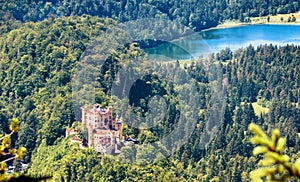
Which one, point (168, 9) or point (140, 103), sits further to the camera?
point (168, 9)

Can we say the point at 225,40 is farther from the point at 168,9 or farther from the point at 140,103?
the point at 140,103

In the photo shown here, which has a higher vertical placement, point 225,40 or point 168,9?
point 168,9

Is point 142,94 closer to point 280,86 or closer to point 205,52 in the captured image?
point 280,86

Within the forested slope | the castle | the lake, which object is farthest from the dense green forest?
the forested slope

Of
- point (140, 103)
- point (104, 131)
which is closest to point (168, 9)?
point (140, 103)

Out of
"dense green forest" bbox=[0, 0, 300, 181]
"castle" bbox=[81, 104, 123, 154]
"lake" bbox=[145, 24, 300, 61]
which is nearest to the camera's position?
"castle" bbox=[81, 104, 123, 154]

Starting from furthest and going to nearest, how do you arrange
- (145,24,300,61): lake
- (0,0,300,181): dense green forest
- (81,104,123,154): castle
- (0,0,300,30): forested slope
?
(0,0,300,30): forested slope, (145,24,300,61): lake, (0,0,300,181): dense green forest, (81,104,123,154): castle

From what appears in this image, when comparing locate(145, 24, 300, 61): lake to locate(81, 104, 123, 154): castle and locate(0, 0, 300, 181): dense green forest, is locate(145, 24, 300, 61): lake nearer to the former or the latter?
locate(0, 0, 300, 181): dense green forest
